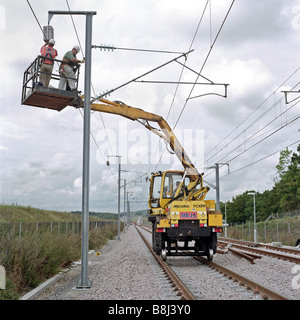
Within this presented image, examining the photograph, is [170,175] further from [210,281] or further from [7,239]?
[7,239]

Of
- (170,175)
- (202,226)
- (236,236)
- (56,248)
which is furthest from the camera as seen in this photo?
(236,236)

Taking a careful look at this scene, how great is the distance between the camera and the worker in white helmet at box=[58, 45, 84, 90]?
12484 millimetres

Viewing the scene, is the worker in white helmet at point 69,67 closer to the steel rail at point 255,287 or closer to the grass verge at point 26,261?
the grass verge at point 26,261

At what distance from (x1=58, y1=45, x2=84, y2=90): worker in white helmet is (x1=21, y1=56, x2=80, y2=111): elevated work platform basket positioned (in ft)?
0.52

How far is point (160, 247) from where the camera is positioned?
52.0 feet

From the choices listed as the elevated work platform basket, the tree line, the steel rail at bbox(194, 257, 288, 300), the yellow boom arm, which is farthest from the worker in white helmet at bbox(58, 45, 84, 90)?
the tree line

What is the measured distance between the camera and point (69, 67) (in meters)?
12.5

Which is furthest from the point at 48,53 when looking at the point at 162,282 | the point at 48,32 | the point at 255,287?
the point at 255,287

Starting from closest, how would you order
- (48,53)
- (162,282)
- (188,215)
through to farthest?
(162,282), (48,53), (188,215)

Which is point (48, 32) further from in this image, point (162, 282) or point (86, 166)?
point (162, 282)

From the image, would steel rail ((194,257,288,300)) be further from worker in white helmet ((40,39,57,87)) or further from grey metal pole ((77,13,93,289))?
worker in white helmet ((40,39,57,87))

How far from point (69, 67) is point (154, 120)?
248 inches
